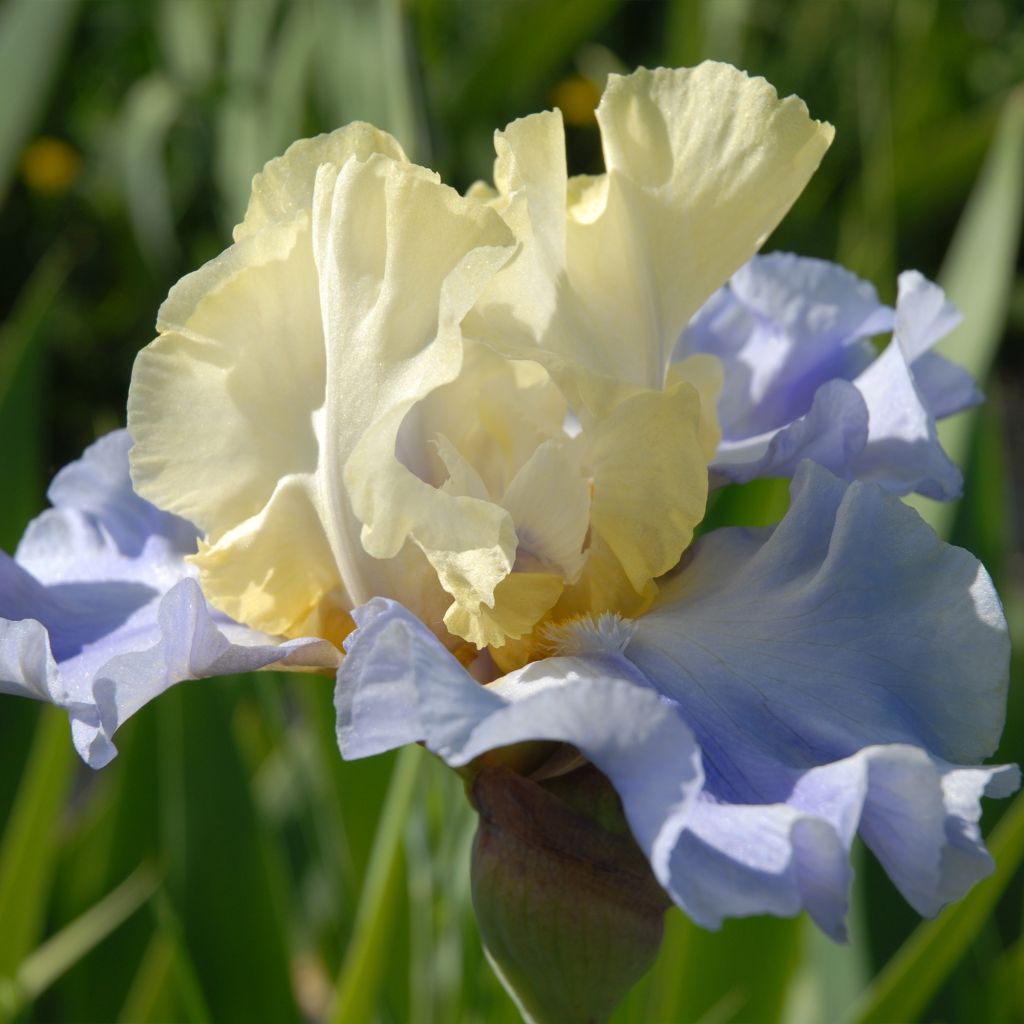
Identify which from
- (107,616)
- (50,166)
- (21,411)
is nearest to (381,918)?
(107,616)

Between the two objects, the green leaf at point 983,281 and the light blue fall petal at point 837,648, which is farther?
the green leaf at point 983,281

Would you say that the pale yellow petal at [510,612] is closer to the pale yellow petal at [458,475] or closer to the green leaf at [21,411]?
the pale yellow petal at [458,475]

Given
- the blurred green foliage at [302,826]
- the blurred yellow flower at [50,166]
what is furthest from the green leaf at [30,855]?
the blurred yellow flower at [50,166]

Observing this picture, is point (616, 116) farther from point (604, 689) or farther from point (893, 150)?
point (893, 150)

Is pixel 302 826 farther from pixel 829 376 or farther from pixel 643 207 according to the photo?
pixel 643 207

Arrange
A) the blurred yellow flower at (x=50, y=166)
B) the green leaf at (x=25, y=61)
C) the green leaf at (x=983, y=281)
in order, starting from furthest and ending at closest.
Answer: the blurred yellow flower at (x=50, y=166) < the green leaf at (x=25, y=61) < the green leaf at (x=983, y=281)
